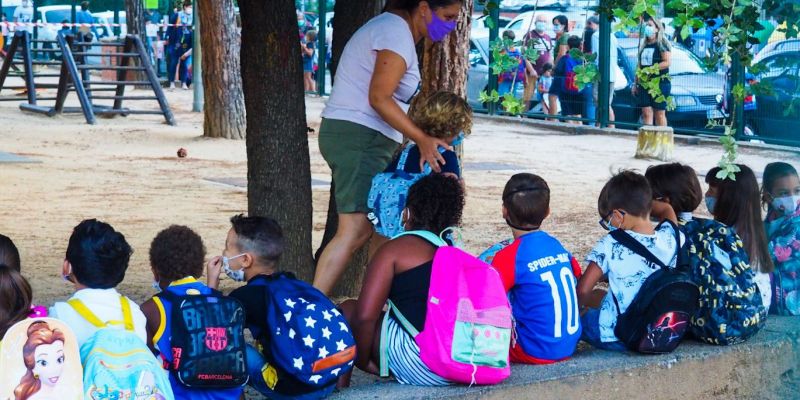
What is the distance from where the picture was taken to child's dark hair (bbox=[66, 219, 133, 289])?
3.59 meters

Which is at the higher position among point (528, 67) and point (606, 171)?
point (528, 67)

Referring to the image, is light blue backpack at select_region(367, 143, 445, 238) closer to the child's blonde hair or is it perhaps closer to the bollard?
the child's blonde hair

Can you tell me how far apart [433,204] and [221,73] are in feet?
39.9

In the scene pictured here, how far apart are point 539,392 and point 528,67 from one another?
44.2ft

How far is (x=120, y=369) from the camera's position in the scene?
132 inches

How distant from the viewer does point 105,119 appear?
18.5 m

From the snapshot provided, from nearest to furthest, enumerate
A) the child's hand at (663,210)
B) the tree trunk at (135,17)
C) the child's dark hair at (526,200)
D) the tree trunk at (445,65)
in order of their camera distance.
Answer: the child's dark hair at (526,200)
the child's hand at (663,210)
the tree trunk at (445,65)
the tree trunk at (135,17)

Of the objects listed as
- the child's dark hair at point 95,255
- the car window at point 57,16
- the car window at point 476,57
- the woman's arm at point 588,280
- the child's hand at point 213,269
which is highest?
the car window at point 57,16

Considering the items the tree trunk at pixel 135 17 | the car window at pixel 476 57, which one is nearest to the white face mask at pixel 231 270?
the car window at pixel 476 57

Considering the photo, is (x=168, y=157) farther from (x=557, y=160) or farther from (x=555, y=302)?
(x=555, y=302)

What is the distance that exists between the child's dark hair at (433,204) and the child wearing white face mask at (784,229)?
172 cm

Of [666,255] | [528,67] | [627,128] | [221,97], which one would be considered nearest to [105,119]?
[221,97]

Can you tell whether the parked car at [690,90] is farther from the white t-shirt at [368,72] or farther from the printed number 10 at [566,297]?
the printed number 10 at [566,297]

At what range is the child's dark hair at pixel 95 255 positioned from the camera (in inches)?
141
